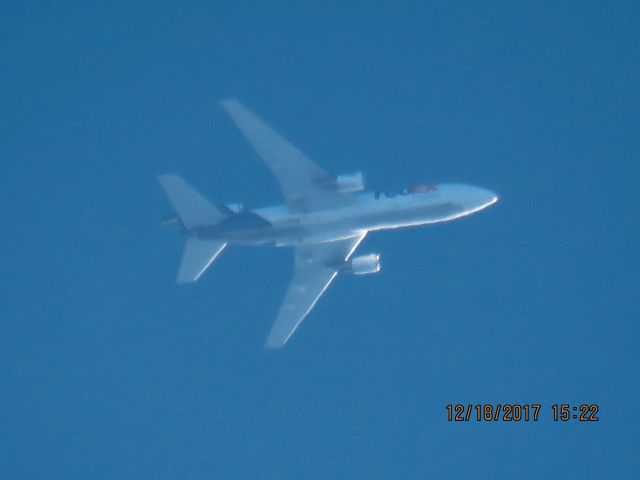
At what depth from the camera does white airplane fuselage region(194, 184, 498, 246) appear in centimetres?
3400

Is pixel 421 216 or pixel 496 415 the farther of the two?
pixel 496 415

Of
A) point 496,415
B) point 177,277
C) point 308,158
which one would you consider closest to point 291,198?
point 308,158

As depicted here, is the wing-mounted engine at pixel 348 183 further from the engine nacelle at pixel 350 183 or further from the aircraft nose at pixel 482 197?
the aircraft nose at pixel 482 197

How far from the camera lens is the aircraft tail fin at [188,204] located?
33.7m

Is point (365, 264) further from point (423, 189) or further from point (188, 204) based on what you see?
point (188, 204)

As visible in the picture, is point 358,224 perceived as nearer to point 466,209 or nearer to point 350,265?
point 350,265

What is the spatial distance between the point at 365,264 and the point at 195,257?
8486 mm

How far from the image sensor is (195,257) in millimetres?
35188

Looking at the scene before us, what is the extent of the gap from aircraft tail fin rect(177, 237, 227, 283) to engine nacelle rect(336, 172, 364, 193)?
662 centimetres

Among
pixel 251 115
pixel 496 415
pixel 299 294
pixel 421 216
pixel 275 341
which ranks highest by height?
pixel 251 115

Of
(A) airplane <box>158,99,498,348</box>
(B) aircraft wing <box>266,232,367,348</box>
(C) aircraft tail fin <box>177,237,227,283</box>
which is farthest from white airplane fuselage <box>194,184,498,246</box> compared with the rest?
(B) aircraft wing <box>266,232,367,348</box>

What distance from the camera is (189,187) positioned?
3400 centimetres

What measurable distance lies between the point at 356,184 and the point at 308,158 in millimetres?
2557

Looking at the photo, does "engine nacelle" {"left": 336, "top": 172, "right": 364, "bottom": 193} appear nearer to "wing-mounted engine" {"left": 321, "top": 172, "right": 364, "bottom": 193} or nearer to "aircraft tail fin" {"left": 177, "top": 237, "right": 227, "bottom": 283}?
"wing-mounted engine" {"left": 321, "top": 172, "right": 364, "bottom": 193}
